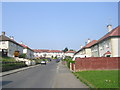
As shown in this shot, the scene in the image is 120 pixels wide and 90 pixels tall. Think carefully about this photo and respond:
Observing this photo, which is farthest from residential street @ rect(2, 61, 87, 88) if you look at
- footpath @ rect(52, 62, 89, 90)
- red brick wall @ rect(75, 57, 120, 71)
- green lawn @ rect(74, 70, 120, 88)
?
red brick wall @ rect(75, 57, 120, 71)

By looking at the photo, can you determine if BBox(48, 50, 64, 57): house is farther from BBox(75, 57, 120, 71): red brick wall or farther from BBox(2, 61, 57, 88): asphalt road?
BBox(2, 61, 57, 88): asphalt road

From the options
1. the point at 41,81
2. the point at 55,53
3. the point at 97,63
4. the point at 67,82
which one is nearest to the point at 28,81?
the point at 41,81

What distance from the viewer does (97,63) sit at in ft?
79.2

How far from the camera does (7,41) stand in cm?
5550

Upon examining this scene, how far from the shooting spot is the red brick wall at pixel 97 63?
23972 millimetres

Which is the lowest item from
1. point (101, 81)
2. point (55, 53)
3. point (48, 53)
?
point (55, 53)

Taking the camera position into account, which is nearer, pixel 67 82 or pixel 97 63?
pixel 67 82

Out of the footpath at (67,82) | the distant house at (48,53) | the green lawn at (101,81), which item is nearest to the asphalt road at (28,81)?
the footpath at (67,82)

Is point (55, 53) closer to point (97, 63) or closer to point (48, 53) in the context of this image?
point (48, 53)

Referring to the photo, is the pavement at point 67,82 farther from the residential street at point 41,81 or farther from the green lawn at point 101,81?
the green lawn at point 101,81

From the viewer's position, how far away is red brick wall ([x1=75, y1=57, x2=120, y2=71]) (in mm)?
23972

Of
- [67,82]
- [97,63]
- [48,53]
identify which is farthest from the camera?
[48,53]

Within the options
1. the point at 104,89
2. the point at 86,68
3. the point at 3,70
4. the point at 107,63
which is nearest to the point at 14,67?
the point at 3,70

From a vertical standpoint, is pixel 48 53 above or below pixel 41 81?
below
